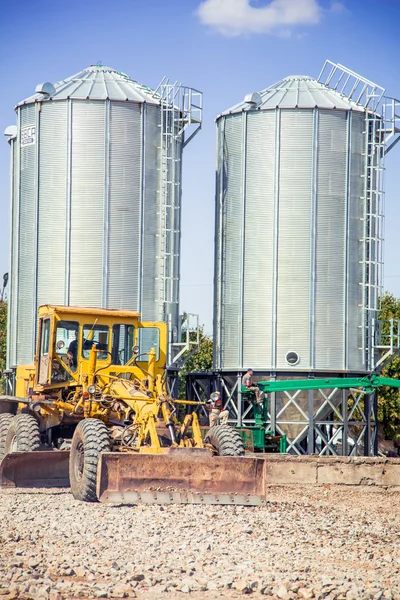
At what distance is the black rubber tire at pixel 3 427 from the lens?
69.6ft

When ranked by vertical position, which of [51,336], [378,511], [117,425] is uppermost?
[51,336]

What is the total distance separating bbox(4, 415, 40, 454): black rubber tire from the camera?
19719 millimetres

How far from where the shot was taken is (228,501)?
673 inches

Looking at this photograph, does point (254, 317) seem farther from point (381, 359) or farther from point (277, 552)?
point (277, 552)

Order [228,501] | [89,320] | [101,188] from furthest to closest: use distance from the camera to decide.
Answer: [101,188] < [89,320] < [228,501]

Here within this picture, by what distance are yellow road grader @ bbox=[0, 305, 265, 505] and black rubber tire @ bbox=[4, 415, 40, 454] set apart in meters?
0.02

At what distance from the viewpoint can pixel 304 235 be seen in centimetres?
3322

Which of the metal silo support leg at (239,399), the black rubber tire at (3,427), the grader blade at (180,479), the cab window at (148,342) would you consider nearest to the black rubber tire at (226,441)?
the grader blade at (180,479)

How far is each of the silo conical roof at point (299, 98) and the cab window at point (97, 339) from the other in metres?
15.6

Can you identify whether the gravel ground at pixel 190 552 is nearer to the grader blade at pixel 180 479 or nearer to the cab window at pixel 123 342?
the grader blade at pixel 180 479

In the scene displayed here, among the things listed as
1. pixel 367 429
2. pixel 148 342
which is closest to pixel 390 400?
pixel 367 429

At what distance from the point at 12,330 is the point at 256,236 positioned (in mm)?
8591

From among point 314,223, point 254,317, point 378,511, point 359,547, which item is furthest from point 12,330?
point 359,547

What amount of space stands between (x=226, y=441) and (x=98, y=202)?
15811mm
